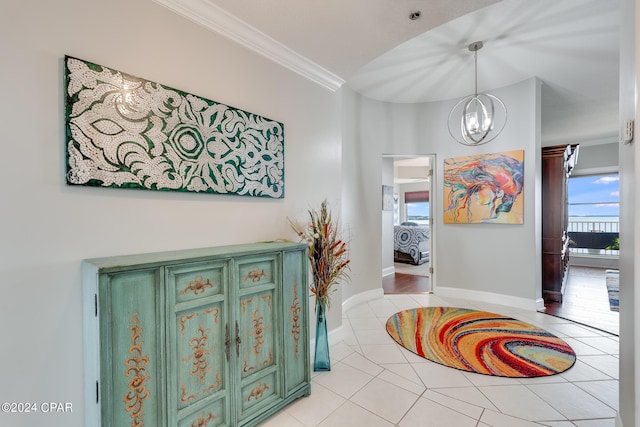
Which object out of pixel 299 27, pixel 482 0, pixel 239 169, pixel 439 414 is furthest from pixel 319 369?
pixel 482 0

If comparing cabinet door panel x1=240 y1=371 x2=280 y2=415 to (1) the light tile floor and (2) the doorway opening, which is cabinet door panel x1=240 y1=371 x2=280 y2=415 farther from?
(2) the doorway opening

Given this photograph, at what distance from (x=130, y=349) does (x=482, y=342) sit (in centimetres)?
286

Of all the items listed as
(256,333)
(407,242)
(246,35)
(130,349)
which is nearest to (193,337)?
(130,349)

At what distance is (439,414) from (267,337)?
117cm

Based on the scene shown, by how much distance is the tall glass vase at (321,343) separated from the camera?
2279 mm

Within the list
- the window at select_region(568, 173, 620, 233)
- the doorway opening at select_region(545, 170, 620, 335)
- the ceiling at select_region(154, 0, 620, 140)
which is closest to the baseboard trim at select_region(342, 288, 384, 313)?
the ceiling at select_region(154, 0, 620, 140)

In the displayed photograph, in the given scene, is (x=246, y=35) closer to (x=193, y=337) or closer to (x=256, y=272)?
(x=256, y=272)

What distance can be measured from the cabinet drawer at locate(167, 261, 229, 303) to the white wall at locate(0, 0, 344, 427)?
0.33 meters

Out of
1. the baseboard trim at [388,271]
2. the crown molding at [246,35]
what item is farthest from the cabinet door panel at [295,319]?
the baseboard trim at [388,271]

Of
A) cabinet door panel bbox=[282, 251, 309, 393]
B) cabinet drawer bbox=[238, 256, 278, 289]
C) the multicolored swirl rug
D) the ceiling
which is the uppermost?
the ceiling

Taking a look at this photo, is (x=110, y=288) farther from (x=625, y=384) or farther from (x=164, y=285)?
(x=625, y=384)

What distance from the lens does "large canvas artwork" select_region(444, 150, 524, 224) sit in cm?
368

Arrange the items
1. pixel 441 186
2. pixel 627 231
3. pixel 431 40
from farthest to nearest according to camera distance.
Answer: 1. pixel 441 186
2. pixel 431 40
3. pixel 627 231

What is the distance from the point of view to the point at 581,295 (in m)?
4.29
